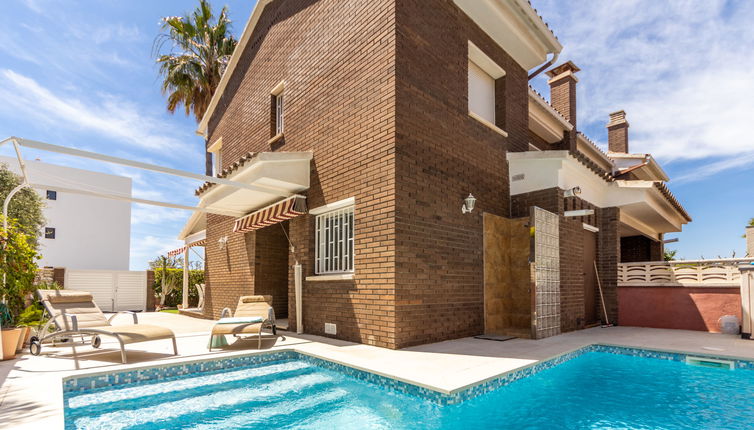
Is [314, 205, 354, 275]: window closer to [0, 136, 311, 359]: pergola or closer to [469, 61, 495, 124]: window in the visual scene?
[0, 136, 311, 359]: pergola

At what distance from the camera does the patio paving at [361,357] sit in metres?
5.25

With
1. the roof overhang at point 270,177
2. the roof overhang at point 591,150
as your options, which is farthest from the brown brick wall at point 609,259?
the roof overhang at point 270,177

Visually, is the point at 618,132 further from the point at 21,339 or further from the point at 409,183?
the point at 21,339

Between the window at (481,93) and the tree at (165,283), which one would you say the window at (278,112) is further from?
the tree at (165,283)

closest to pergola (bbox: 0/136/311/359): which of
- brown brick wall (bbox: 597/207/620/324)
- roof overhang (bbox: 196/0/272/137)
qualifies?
roof overhang (bbox: 196/0/272/137)

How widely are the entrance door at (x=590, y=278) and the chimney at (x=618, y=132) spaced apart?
41.2 ft

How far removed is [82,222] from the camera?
38.3 meters

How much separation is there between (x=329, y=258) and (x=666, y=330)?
11.0m

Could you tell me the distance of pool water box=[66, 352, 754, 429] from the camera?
16.9ft

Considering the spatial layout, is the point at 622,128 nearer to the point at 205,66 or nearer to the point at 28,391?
the point at 205,66

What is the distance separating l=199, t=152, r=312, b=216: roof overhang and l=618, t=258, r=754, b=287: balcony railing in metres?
11.6

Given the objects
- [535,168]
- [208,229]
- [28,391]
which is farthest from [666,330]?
[208,229]

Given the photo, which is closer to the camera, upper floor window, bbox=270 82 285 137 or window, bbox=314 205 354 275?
window, bbox=314 205 354 275

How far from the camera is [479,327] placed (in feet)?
34.6
